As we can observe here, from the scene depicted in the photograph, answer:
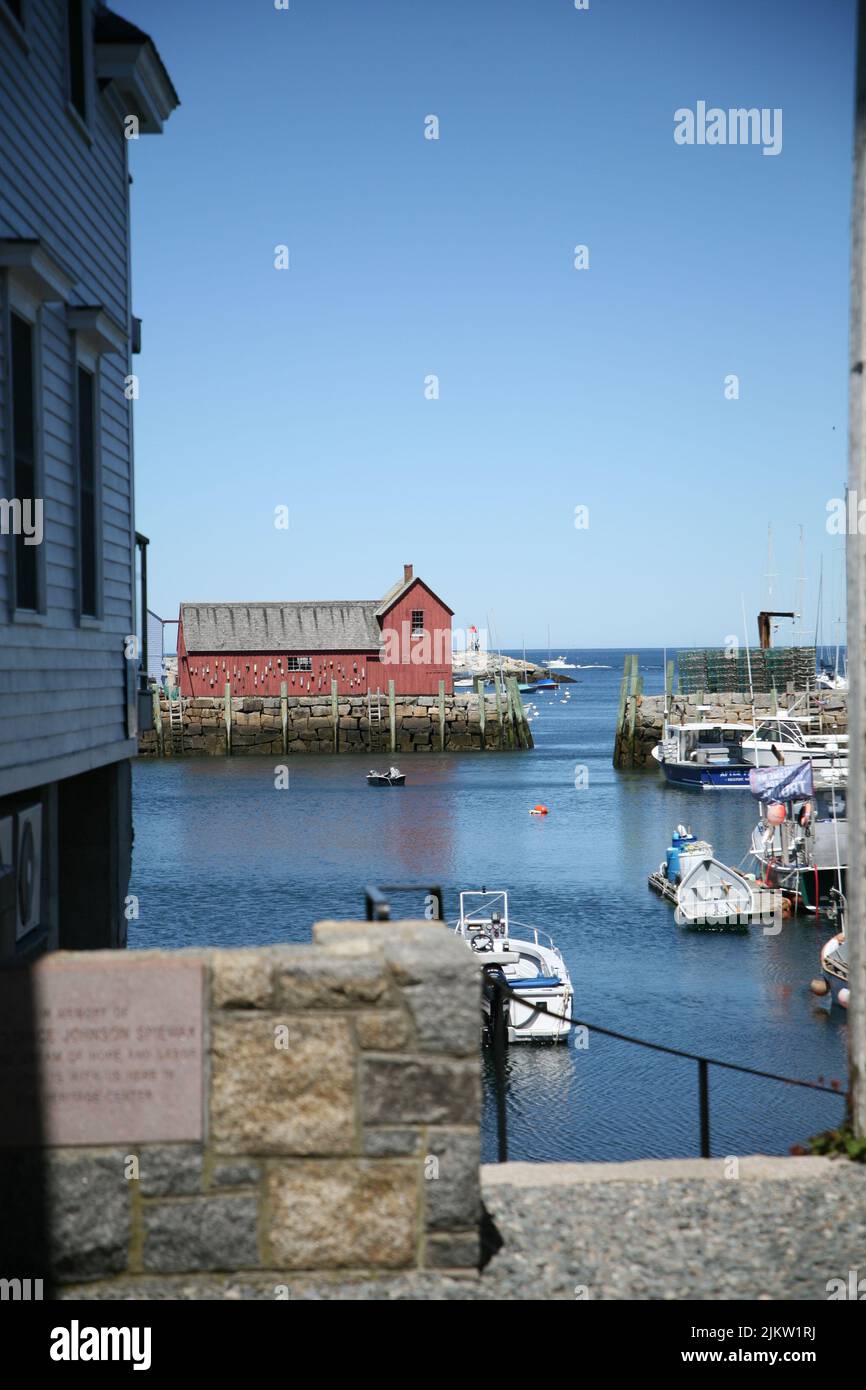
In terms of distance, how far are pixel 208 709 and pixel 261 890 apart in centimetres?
4775

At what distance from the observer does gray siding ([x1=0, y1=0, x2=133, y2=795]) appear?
31.1 feet

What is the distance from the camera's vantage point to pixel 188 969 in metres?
5.33

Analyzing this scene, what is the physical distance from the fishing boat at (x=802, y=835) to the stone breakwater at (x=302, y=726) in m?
47.5

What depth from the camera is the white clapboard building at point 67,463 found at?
948cm

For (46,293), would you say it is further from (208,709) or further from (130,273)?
(208,709)

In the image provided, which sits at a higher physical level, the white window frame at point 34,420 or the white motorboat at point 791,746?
the white window frame at point 34,420

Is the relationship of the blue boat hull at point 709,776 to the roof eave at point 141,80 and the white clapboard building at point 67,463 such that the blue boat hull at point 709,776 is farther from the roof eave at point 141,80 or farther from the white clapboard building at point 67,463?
the roof eave at point 141,80

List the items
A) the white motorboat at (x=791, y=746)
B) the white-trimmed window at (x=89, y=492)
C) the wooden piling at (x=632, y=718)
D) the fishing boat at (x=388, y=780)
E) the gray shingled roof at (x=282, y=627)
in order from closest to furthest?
the white-trimmed window at (x=89, y=492) < the white motorboat at (x=791, y=746) < the fishing boat at (x=388, y=780) < the wooden piling at (x=632, y=718) < the gray shingled roof at (x=282, y=627)

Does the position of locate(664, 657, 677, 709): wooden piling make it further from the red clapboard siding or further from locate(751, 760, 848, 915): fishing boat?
locate(751, 760, 848, 915): fishing boat

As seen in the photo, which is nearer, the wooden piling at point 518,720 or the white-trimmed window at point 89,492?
the white-trimmed window at point 89,492

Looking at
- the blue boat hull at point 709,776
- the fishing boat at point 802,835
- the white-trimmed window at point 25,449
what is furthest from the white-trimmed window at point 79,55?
the blue boat hull at point 709,776

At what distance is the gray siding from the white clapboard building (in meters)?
0.02

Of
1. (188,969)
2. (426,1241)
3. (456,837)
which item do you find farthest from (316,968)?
(456,837)


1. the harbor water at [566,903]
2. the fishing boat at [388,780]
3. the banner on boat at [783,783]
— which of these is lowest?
the harbor water at [566,903]
